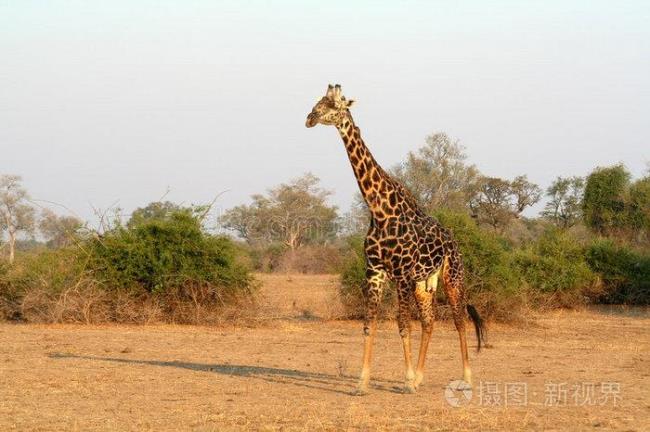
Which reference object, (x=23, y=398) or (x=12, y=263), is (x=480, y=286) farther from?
(x=23, y=398)

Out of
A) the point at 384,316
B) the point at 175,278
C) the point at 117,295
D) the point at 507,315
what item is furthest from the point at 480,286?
the point at 117,295

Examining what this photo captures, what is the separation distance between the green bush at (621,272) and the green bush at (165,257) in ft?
34.3

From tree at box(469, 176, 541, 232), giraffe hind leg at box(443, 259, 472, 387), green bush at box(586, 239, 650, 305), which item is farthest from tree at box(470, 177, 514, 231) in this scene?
giraffe hind leg at box(443, 259, 472, 387)

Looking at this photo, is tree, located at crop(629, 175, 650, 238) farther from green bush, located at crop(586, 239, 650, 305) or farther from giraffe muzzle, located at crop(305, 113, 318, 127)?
giraffe muzzle, located at crop(305, 113, 318, 127)

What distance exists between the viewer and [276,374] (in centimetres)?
1112

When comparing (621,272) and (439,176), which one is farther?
(439,176)

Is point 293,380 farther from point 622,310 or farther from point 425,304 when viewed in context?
point 622,310

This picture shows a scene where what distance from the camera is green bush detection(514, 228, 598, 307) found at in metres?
22.4

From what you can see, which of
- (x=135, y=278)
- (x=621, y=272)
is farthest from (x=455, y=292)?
(x=621, y=272)

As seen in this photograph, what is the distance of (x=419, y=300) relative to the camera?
33.6 feet

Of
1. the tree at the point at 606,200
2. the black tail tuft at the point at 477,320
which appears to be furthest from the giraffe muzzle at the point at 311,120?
the tree at the point at 606,200

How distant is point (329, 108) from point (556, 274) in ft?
47.0

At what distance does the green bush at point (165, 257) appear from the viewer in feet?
60.4

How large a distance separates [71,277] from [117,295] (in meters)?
1.04
